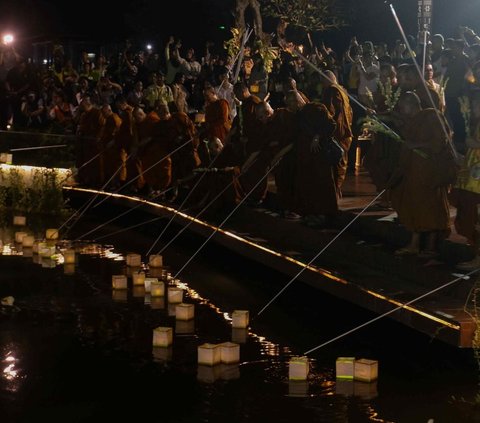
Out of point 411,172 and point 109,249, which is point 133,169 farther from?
point 411,172

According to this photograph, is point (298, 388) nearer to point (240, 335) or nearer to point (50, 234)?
point (240, 335)

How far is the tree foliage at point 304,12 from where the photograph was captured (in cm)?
2500

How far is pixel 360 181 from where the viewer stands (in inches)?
725

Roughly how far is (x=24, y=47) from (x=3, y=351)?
88.1 ft

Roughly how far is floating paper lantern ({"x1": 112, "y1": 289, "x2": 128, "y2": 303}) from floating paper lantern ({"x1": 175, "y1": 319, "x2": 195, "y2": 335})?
48.5 inches

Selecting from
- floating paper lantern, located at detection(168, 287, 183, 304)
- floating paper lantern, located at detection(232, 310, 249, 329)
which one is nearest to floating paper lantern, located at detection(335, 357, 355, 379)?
floating paper lantern, located at detection(232, 310, 249, 329)

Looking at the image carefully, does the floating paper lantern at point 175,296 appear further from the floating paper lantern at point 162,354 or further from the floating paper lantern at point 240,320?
the floating paper lantern at point 162,354

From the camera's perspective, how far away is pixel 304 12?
25.1 m

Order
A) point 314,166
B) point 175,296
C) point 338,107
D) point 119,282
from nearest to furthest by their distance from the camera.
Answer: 1. point 175,296
2. point 119,282
3. point 314,166
4. point 338,107

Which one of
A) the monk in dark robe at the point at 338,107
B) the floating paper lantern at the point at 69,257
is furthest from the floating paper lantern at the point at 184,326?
the monk in dark robe at the point at 338,107

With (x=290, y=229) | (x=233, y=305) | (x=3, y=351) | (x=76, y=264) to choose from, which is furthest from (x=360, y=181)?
(x=3, y=351)

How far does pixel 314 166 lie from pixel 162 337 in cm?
541

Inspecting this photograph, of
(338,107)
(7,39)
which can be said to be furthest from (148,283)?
(7,39)

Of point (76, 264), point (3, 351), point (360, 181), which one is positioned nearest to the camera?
point (3, 351)
